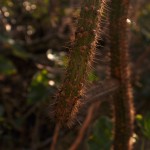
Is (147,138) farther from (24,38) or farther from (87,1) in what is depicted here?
(24,38)

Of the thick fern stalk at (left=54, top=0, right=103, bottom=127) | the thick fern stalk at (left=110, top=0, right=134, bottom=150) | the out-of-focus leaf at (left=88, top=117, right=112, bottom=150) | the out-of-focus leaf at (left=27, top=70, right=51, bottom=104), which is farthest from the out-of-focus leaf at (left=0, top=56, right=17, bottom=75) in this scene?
the thick fern stalk at (left=54, top=0, right=103, bottom=127)

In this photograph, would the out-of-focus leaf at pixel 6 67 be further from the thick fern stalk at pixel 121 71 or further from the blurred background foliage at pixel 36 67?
the thick fern stalk at pixel 121 71

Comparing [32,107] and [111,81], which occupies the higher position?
[111,81]

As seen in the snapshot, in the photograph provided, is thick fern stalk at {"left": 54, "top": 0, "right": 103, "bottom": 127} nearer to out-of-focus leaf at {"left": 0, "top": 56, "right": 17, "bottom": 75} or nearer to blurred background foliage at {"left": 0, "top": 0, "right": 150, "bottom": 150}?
blurred background foliage at {"left": 0, "top": 0, "right": 150, "bottom": 150}

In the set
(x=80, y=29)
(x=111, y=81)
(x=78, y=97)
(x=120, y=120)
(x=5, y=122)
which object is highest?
(x=80, y=29)

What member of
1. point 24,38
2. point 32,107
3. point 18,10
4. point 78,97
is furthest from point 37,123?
point 78,97
